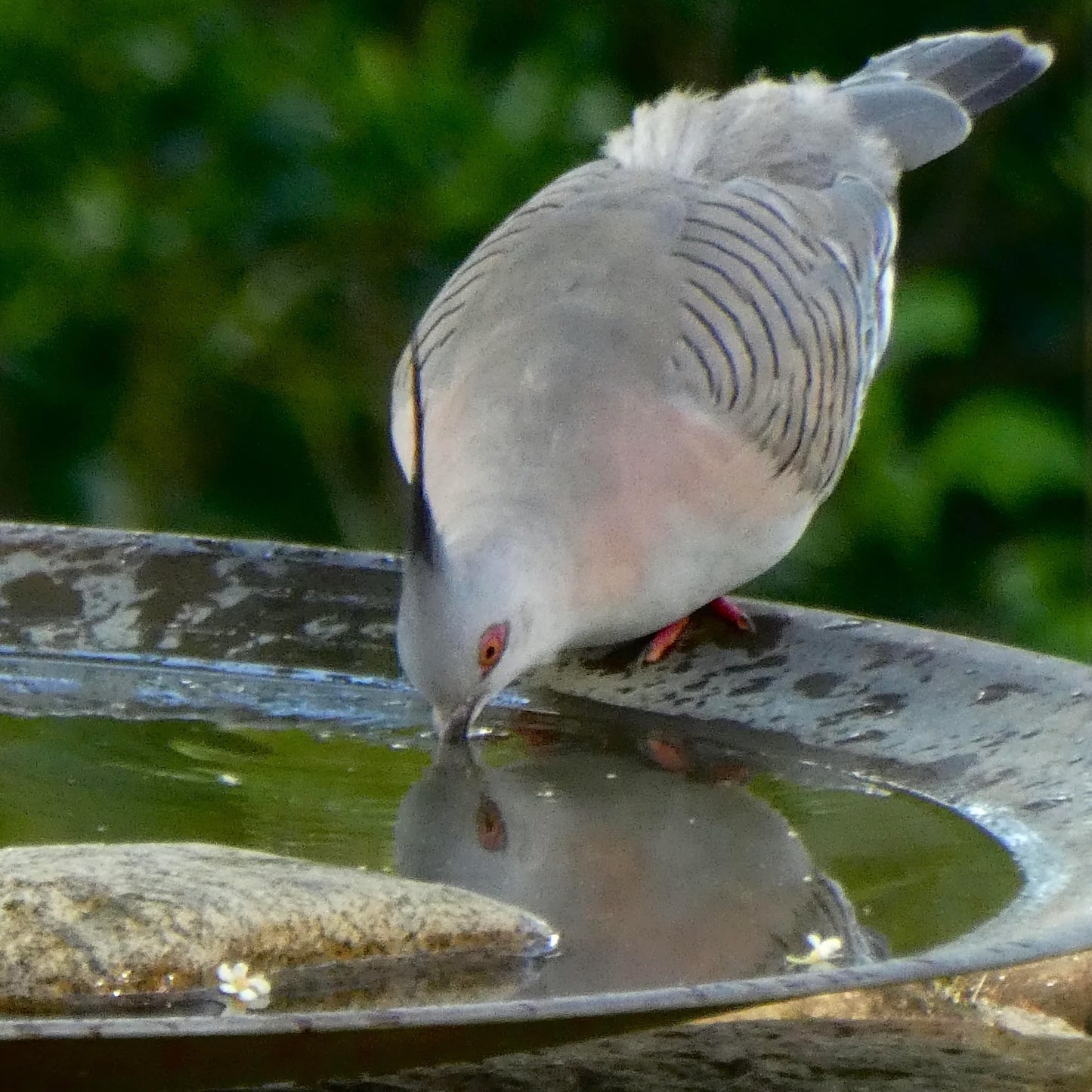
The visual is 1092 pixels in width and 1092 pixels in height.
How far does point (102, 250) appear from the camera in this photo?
508 centimetres

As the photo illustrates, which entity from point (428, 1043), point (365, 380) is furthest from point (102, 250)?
point (428, 1043)

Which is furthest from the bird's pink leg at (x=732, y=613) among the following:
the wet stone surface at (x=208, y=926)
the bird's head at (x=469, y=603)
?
the wet stone surface at (x=208, y=926)

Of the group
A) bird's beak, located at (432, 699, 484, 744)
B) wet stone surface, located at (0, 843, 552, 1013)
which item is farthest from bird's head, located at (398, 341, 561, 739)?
wet stone surface, located at (0, 843, 552, 1013)

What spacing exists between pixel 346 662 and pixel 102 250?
2.46m

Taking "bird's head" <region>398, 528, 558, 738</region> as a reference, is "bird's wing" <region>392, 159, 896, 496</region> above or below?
above

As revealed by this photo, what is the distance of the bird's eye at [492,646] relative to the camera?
8.86ft

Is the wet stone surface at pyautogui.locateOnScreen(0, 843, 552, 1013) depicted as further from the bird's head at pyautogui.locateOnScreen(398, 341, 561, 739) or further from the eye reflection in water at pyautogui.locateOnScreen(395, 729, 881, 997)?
the bird's head at pyautogui.locateOnScreen(398, 341, 561, 739)

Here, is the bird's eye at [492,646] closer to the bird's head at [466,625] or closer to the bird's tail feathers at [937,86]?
the bird's head at [466,625]

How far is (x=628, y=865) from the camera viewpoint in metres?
2.22

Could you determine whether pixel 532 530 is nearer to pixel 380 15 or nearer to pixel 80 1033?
pixel 80 1033

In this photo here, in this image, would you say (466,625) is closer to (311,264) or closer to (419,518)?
(419,518)

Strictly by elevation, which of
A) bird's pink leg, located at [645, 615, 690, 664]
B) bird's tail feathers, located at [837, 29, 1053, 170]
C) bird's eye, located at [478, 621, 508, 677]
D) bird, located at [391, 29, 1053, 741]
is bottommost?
bird's eye, located at [478, 621, 508, 677]

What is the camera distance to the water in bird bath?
2.03 m

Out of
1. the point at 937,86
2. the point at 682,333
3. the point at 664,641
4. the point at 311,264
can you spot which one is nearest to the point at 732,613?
the point at 664,641
